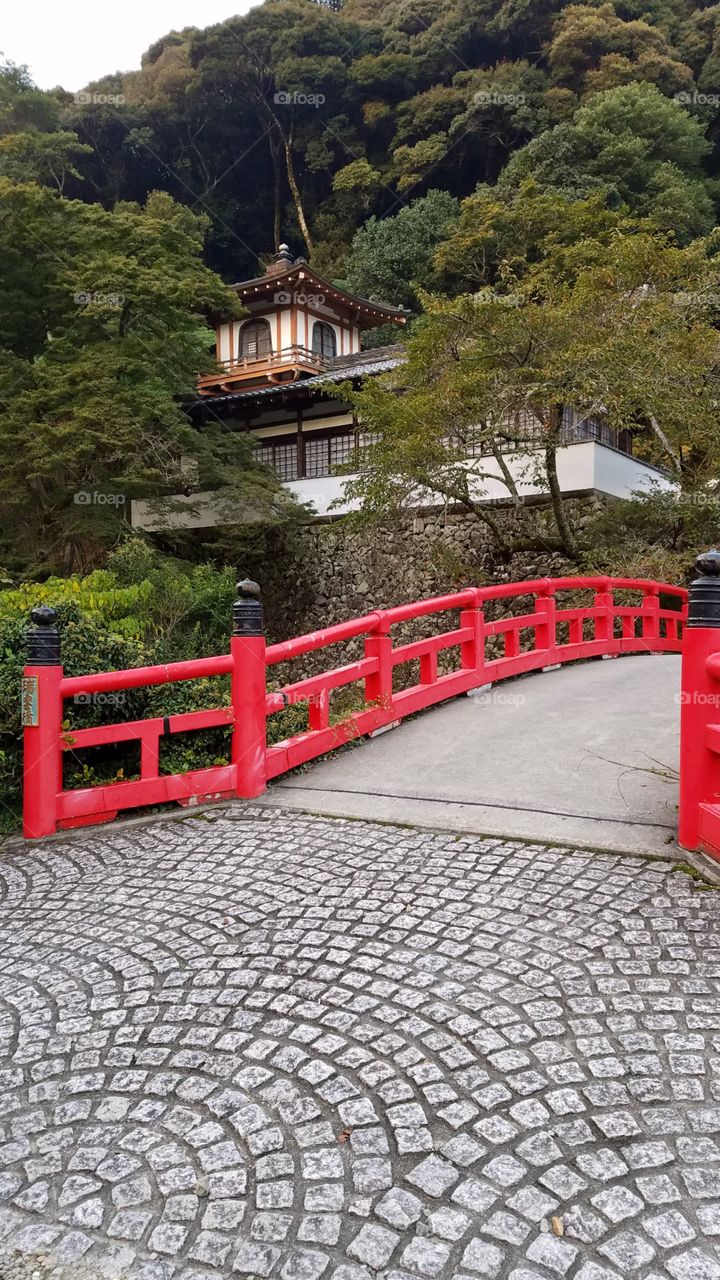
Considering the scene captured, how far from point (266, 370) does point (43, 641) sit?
62.3ft

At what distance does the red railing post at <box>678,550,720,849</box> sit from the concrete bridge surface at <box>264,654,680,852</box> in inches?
10.2

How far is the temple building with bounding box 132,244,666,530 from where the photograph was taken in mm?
15180

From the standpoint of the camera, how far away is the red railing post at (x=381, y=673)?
244 inches

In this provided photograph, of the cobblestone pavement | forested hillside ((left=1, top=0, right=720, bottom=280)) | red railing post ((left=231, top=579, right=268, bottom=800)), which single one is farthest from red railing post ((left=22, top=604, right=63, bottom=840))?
forested hillside ((left=1, top=0, right=720, bottom=280))

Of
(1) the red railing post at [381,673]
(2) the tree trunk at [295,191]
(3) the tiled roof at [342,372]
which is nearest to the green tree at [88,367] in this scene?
(3) the tiled roof at [342,372]

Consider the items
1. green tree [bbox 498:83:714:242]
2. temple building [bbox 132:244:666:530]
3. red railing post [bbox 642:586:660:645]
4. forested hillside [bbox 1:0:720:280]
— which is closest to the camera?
red railing post [bbox 642:586:660:645]

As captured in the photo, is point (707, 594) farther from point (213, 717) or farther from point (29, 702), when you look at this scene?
point (29, 702)

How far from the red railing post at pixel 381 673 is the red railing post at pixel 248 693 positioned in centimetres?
143

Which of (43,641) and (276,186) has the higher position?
(276,186)

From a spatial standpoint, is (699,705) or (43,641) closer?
(699,705)

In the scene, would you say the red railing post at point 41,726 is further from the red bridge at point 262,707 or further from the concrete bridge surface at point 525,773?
the concrete bridge surface at point 525,773

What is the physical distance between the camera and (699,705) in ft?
11.6

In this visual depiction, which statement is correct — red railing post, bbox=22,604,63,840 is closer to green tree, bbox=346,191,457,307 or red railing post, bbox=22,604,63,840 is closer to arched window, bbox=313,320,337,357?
arched window, bbox=313,320,337,357

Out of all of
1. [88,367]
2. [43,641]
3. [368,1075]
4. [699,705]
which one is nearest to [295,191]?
[88,367]
